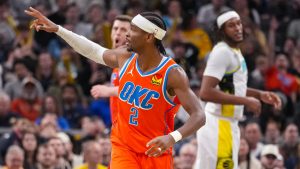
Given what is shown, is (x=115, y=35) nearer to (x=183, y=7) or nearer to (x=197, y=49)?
(x=197, y=49)

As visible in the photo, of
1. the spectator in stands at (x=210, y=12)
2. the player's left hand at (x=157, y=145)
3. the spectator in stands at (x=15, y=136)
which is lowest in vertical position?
the player's left hand at (x=157, y=145)

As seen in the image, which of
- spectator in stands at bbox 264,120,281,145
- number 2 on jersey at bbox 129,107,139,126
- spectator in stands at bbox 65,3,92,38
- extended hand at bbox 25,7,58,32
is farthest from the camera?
spectator in stands at bbox 65,3,92,38

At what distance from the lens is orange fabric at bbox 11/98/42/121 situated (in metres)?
15.7

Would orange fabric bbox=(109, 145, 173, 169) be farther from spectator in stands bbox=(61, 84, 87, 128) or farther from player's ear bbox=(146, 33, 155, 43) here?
spectator in stands bbox=(61, 84, 87, 128)

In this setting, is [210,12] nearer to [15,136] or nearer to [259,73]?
[259,73]

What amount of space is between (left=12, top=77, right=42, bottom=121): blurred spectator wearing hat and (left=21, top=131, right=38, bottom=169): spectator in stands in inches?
71.3

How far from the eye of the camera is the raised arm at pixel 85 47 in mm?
9070


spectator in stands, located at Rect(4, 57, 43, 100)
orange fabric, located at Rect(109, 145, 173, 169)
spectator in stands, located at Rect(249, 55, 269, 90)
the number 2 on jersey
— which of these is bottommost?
orange fabric, located at Rect(109, 145, 173, 169)

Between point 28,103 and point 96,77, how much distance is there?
58.4 inches

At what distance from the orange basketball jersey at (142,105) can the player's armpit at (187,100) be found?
0.08 meters

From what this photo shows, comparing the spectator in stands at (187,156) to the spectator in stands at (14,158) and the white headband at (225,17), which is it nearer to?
the spectator in stands at (14,158)

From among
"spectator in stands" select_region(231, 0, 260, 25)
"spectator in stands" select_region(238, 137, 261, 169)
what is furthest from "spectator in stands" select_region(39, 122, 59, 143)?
"spectator in stands" select_region(231, 0, 260, 25)

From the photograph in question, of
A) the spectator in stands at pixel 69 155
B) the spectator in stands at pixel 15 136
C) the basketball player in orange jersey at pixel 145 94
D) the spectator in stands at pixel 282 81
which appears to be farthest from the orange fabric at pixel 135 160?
the spectator in stands at pixel 282 81

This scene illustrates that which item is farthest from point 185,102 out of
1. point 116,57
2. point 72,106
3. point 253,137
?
point 72,106
